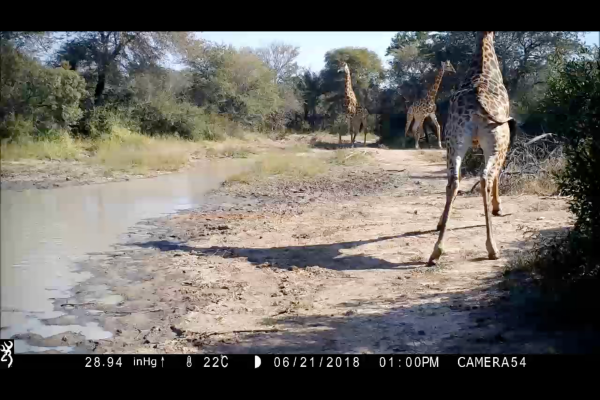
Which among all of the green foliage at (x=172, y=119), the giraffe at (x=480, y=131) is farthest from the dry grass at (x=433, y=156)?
the giraffe at (x=480, y=131)

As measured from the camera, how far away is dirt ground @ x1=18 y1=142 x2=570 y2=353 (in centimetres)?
399

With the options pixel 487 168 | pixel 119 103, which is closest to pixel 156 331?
pixel 487 168

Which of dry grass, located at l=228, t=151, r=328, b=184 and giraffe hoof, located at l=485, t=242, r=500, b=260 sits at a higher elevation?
dry grass, located at l=228, t=151, r=328, b=184

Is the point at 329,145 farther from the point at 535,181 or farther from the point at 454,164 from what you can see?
the point at 454,164

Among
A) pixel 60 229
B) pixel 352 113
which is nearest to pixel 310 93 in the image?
pixel 352 113

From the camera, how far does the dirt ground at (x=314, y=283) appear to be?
3.99 m

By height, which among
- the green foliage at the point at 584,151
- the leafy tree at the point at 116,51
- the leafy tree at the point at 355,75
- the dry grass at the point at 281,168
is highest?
the leafy tree at the point at 355,75

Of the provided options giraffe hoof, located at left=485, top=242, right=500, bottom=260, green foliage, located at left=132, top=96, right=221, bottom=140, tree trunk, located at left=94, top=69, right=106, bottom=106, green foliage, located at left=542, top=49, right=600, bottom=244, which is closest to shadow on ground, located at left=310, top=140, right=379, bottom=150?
green foliage, located at left=132, top=96, right=221, bottom=140

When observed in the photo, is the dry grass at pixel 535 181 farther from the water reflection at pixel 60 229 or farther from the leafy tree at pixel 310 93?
the leafy tree at pixel 310 93

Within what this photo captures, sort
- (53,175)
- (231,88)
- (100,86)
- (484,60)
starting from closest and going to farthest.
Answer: (484,60), (53,175), (100,86), (231,88)

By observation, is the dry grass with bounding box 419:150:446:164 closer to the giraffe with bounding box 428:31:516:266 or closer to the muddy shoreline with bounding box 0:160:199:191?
the muddy shoreline with bounding box 0:160:199:191

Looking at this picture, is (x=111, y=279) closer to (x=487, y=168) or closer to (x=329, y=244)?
(x=329, y=244)

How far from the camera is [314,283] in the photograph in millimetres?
5426

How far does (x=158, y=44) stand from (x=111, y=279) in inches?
293
